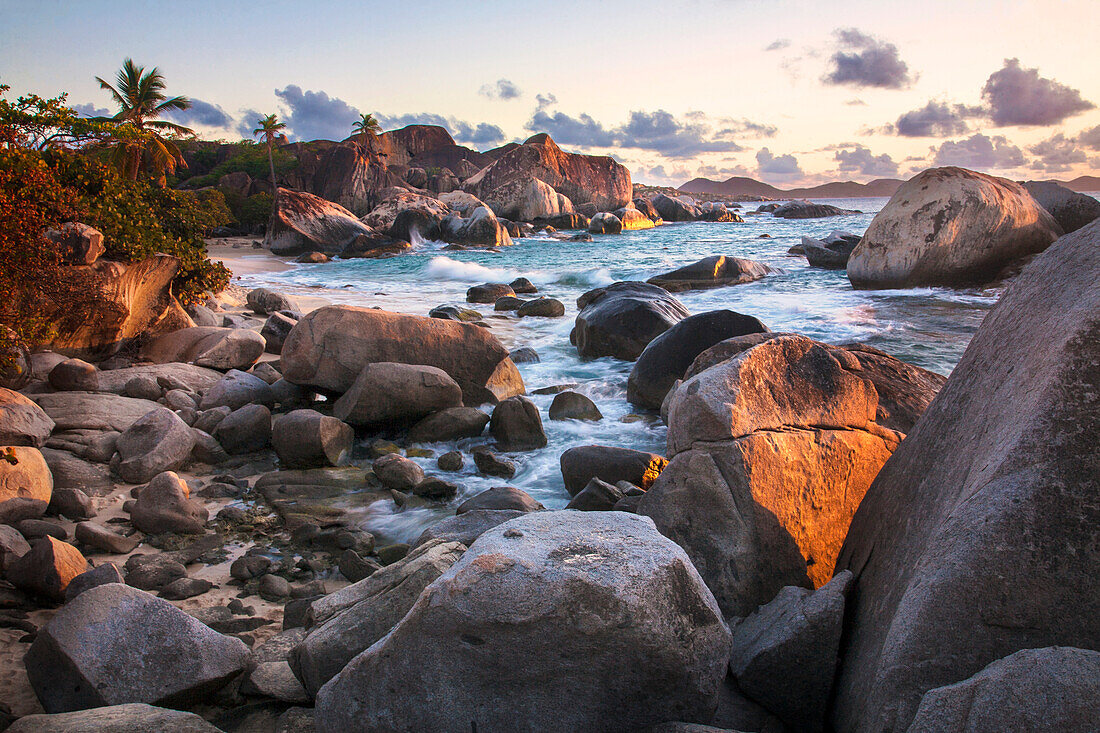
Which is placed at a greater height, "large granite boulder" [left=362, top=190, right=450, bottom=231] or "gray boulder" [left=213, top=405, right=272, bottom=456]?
"large granite boulder" [left=362, top=190, right=450, bottom=231]

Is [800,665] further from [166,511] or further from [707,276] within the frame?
[707,276]

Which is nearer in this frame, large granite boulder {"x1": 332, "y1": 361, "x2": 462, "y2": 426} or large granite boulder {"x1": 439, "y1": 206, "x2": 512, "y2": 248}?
large granite boulder {"x1": 332, "y1": 361, "x2": 462, "y2": 426}

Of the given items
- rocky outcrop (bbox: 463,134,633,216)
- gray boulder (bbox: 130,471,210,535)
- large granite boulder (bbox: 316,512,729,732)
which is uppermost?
rocky outcrop (bbox: 463,134,633,216)

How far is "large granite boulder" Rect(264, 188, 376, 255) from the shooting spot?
31.1m

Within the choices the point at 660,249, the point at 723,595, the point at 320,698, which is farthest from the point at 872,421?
the point at 660,249

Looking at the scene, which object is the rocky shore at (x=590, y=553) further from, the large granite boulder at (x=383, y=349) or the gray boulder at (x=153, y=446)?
the large granite boulder at (x=383, y=349)

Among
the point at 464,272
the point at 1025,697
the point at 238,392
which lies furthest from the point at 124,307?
the point at 464,272

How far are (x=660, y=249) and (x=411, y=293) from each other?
58.6 feet

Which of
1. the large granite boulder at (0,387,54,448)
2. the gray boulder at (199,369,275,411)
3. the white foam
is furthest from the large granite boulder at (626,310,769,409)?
the white foam

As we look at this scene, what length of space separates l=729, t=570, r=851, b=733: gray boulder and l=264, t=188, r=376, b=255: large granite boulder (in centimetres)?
3145

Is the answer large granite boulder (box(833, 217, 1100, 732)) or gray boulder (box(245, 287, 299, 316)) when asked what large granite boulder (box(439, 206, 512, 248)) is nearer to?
gray boulder (box(245, 287, 299, 316))

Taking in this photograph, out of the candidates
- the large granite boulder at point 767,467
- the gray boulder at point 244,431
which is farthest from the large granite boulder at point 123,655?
the gray boulder at point 244,431

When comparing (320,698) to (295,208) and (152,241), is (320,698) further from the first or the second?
(295,208)

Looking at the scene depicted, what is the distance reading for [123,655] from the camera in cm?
281
